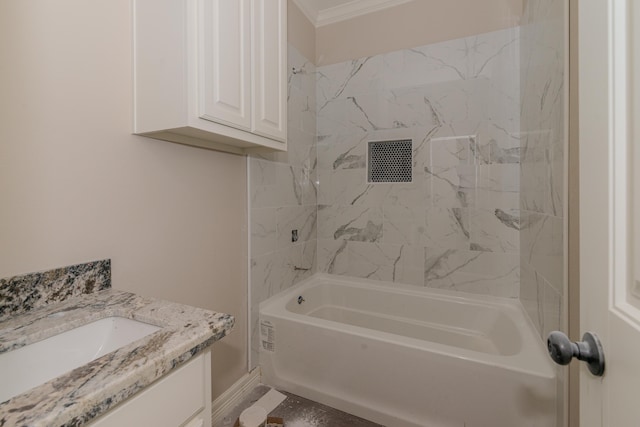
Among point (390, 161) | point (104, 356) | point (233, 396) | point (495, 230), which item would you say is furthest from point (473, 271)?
point (104, 356)

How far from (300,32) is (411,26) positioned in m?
0.85

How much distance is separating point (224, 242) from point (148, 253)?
44 centimetres

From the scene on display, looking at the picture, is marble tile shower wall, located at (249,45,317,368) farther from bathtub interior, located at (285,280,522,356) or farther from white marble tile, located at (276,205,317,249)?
bathtub interior, located at (285,280,522,356)

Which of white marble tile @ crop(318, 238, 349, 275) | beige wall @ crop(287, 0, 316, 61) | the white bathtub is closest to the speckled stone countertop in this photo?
the white bathtub

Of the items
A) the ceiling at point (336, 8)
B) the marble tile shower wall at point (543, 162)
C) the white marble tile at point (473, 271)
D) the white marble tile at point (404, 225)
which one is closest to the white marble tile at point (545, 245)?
the marble tile shower wall at point (543, 162)

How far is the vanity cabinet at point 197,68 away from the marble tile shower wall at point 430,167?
3.81 feet

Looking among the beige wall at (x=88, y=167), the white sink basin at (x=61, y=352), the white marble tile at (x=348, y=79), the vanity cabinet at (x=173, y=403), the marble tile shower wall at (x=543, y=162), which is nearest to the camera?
the vanity cabinet at (x=173, y=403)

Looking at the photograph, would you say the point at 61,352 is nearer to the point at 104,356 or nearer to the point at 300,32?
the point at 104,356

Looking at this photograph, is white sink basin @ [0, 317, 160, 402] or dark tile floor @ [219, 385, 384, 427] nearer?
white sink basin @ [0, 317, 160, 402]

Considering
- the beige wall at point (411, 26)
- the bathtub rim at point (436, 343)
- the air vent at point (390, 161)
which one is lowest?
the bathtub rim at point (436, 343)

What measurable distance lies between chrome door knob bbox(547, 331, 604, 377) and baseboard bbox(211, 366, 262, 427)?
1.61 m

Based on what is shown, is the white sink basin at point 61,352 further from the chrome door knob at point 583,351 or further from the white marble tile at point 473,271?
the white marble tile at point 473,271

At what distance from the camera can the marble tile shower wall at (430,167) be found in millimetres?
1898

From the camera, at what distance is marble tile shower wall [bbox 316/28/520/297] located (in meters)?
1.90
